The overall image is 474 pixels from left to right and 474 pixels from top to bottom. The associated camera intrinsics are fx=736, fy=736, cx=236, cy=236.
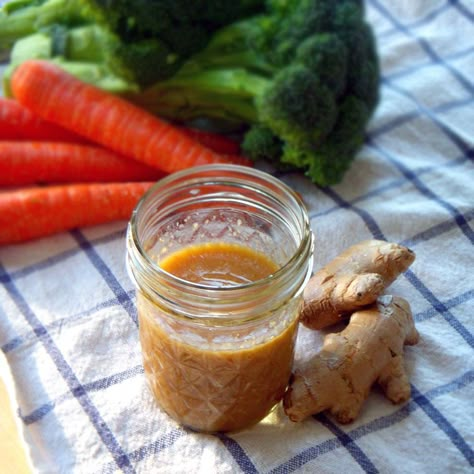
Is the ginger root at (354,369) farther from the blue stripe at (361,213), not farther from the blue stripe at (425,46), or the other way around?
the blue stripe at (425,46)

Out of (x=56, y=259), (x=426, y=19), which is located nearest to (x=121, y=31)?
(x=56, y=259)

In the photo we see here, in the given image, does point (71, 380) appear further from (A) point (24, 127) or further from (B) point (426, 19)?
(B) point (426, 19)

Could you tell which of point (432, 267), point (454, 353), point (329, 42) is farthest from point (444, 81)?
point (454, 353)

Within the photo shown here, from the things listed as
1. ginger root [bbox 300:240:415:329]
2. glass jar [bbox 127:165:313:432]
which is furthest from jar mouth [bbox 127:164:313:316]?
ginger root [bbox 300:240:415:329]

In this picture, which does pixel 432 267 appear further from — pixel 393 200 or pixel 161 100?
pixel 161 100

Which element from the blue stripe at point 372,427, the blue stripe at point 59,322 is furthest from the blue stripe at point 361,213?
the blue stripe at point 59,322

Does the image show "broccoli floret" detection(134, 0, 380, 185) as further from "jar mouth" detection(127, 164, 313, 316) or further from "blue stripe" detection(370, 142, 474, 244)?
"jar mouth" detection(127, 164, 313, 316)

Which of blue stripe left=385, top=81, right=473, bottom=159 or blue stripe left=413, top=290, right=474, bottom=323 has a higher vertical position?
blue stripe left=385, top=81, right=473, bottom=159
